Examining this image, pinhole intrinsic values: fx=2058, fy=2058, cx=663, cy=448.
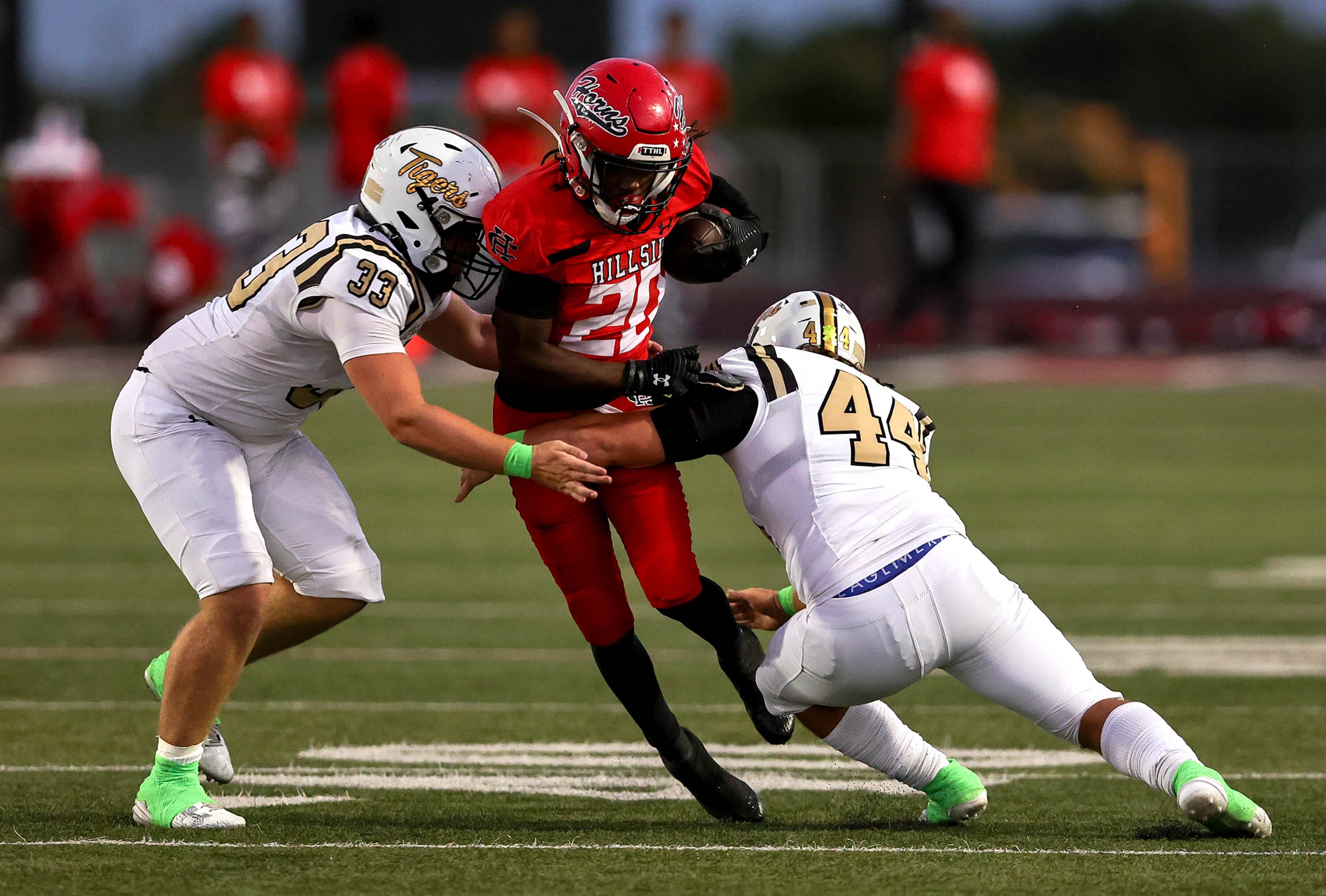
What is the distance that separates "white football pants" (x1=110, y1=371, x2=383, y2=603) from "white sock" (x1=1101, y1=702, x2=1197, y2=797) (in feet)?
6.02

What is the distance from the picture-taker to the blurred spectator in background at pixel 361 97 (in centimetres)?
1681

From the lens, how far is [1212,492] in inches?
447

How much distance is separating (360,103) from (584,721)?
1172 centimetres

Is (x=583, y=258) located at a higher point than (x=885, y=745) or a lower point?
higher

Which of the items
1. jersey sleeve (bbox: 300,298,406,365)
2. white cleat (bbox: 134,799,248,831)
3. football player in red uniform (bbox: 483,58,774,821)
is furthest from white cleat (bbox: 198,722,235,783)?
jersey sleeve (bbox: 300,298,406,365)

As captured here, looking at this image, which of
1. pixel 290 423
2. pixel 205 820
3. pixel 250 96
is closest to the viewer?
pixel 205 820

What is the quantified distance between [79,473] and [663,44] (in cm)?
678

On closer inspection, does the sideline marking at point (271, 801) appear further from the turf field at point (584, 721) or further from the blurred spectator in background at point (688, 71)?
the blurred spectator in background at point (688, 71)

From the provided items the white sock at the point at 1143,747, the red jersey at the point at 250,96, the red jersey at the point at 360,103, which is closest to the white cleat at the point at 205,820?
the white sock at the point at 1143,747

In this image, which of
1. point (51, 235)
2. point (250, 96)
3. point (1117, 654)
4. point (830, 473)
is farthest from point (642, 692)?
point (51, 235)

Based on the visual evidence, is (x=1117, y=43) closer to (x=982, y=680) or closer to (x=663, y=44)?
(x=663, y=44)

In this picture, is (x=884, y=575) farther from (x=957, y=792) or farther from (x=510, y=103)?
(x=510, y=103)

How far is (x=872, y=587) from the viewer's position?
425cm

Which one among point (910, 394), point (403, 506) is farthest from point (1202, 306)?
point (403, 506)
